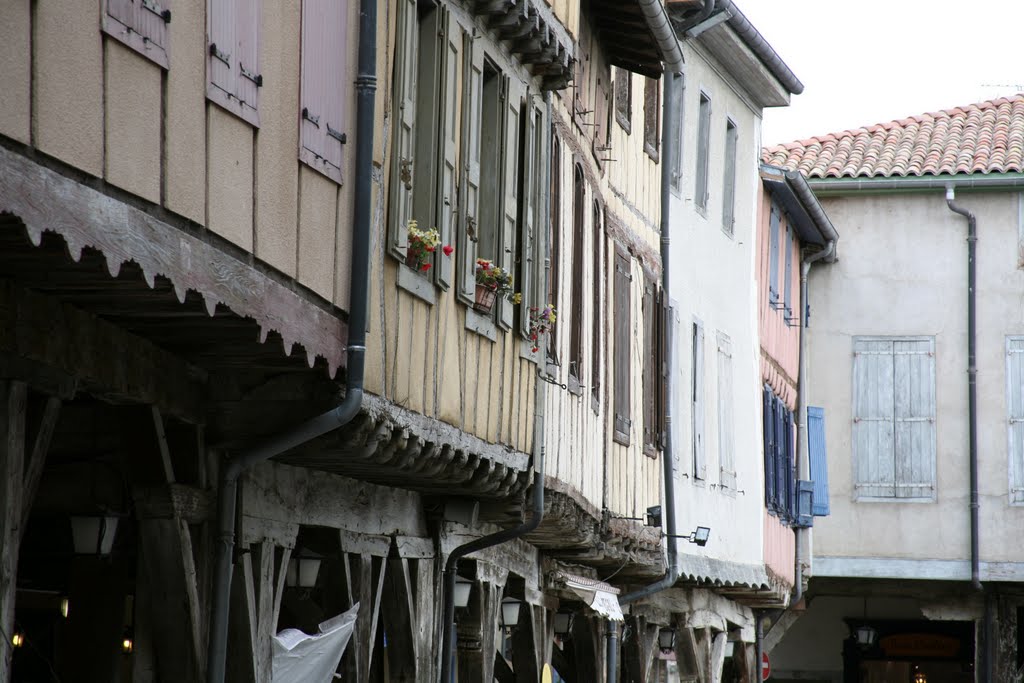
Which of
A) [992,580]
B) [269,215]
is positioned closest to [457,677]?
[269,215]

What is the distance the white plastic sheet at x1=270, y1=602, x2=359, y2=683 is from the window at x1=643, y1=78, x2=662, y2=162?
8.74 m

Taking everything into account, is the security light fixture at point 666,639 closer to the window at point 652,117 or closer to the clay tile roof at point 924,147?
the window at point 652,117

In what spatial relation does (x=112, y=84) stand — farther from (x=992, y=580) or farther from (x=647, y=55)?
(x=992, y=580)

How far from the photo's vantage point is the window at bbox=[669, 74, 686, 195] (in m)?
18.2

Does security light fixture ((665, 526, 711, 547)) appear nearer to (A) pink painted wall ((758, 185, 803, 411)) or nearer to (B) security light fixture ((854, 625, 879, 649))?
(A) pink painted wall ((758, 185, 803, 411))

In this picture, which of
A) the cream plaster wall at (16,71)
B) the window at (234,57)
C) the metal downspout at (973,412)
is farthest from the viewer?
the metal downspout at (973,412)

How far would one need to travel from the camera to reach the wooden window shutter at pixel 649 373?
1616cm

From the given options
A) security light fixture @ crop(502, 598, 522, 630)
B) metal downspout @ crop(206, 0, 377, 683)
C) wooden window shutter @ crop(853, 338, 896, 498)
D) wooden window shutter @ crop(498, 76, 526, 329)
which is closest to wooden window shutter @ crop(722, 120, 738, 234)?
wooden window shutter @ crop(853, 338, 896, 498)

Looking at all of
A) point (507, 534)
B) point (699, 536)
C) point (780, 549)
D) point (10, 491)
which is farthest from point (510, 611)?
point (780, 549)

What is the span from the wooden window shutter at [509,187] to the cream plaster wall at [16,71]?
5.45m

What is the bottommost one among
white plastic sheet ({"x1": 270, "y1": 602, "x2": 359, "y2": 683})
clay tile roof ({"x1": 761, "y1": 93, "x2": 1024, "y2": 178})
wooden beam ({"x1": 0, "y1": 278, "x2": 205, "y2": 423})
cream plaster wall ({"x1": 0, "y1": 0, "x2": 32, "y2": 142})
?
white plastic sheet ({"x1": 270, "y1": 602, "x2": 359, "y2": 683})

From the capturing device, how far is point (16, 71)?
456 cm

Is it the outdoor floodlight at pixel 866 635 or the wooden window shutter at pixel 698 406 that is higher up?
the wooden window shutter at pixel 698 406

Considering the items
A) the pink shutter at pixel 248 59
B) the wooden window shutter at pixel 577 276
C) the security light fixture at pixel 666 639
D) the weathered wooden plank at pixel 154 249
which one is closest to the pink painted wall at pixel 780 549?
the security light fixture at pixel 666 639
